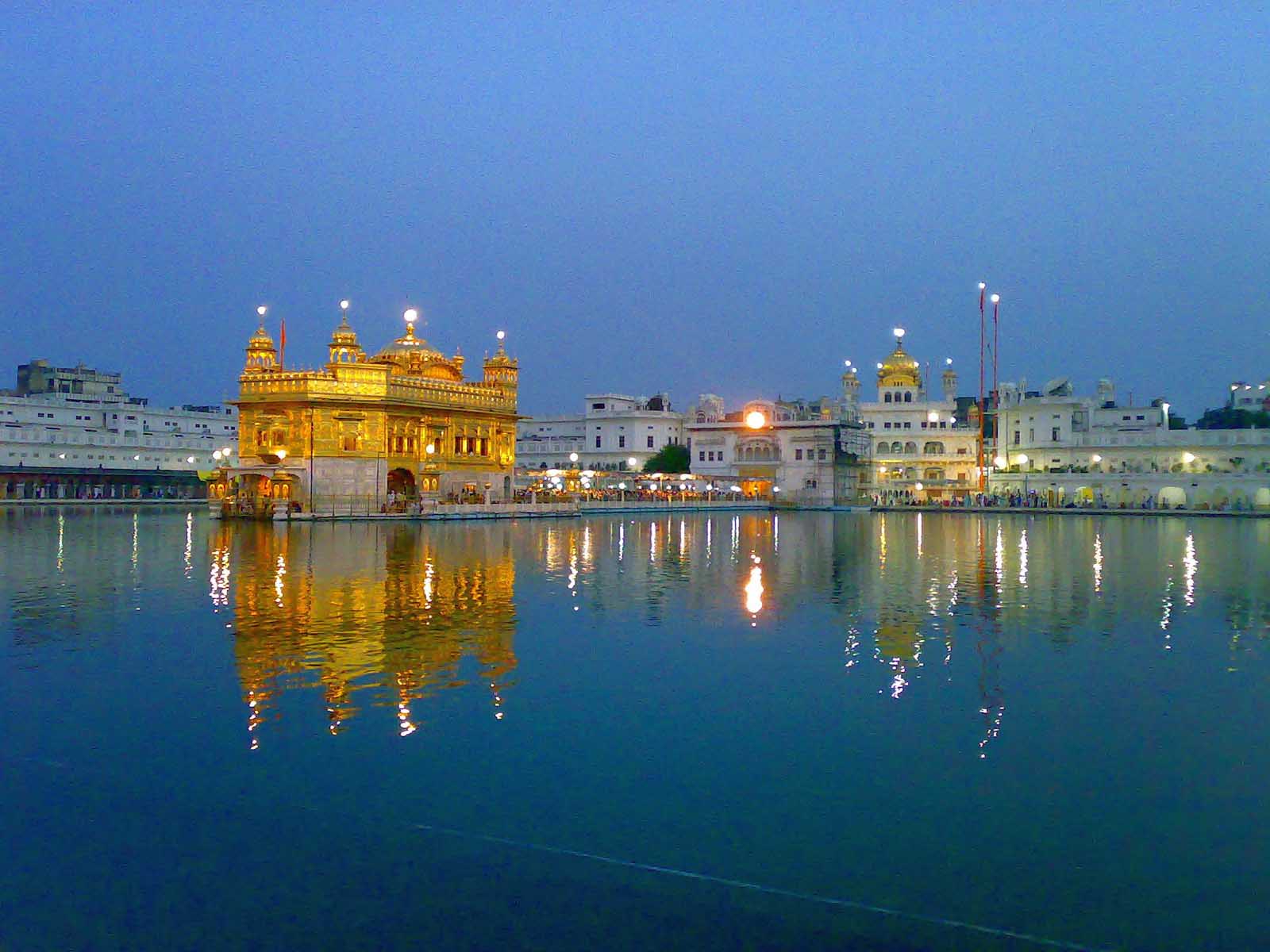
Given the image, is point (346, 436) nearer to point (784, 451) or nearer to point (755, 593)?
point (755, 593)

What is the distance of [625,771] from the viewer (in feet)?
26.5

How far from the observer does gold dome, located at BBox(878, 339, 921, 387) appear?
9919cm

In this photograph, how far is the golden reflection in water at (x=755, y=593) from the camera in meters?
16.7

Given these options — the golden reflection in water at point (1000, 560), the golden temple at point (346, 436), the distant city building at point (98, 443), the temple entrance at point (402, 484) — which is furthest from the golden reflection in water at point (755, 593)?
the distant city building at point (98, 443)

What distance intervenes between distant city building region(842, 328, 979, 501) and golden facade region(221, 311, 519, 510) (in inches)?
1730

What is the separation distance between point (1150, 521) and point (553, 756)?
58916 mm

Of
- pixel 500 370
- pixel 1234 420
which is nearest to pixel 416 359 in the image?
pixel 500 370

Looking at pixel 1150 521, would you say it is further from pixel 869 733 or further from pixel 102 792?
pixel 102 792

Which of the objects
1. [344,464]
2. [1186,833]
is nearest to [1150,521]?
[344,464]

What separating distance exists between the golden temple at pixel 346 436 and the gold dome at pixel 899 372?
167 feet

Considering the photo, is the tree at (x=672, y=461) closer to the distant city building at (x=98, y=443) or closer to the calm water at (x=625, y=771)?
the distant city building at (x=98, y=443)

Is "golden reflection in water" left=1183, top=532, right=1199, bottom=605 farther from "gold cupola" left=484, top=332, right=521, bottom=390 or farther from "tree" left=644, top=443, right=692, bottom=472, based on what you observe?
"tree" left=644, top=443, right=692, bottom=472

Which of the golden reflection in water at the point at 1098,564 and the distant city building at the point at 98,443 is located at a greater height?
Answer: the distant city building at the point at 98,443

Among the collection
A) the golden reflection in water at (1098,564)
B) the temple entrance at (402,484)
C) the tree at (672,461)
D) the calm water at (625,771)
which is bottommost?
the calm water at (625,771)
